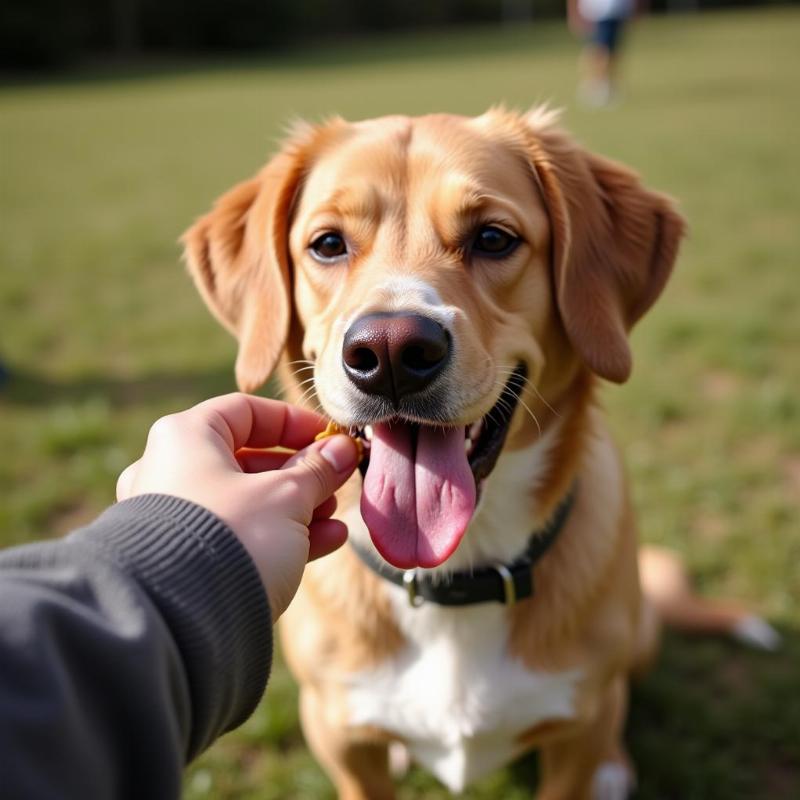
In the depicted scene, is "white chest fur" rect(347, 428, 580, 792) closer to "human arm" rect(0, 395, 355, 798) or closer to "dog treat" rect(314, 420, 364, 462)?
"dog treat" rect(314, 420, 364, 462)

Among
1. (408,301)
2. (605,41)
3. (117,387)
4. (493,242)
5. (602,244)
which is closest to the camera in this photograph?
(408,301)

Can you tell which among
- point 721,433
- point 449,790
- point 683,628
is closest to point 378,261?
point 449,790

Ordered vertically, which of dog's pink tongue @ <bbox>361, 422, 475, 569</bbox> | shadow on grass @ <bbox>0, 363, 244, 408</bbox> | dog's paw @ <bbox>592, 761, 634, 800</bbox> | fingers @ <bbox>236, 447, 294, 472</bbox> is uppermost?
fingers @ <bbox>236, 447, 294, 472</bbox>

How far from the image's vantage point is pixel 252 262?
257 cm

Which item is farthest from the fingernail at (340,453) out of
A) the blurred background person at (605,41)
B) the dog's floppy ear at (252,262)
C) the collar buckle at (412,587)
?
the blurred background person at (605,41)

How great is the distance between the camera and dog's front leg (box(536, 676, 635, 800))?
96.8 inches

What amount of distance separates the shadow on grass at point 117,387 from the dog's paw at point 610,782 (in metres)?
3.35

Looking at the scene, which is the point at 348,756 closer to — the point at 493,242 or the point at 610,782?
the point at 610,782

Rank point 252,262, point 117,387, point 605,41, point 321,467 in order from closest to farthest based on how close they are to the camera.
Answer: point 321,467, point 252,262, point 117,387, point 605,41

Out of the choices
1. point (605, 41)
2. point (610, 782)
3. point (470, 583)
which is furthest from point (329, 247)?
point (605, 41)

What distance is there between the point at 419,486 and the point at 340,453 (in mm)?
344

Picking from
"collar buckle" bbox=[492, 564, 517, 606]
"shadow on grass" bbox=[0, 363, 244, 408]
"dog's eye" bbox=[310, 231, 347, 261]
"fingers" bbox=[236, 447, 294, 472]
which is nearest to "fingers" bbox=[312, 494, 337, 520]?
"fingers" bbox=[236, 447, 294, 472]

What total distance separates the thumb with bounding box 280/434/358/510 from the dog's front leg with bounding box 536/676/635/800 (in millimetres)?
1277

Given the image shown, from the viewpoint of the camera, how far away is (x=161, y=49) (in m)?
35.2
